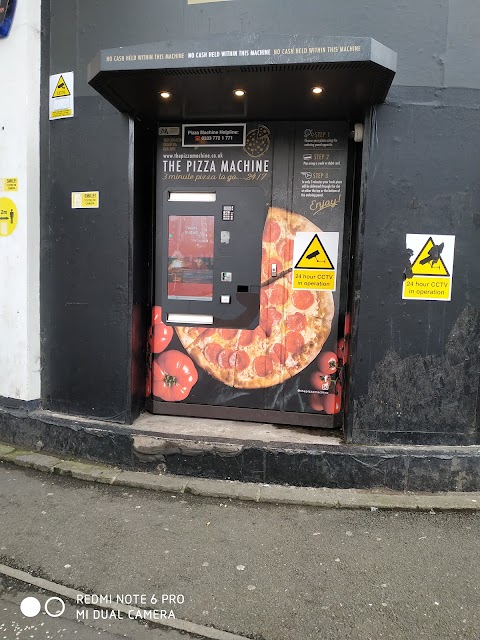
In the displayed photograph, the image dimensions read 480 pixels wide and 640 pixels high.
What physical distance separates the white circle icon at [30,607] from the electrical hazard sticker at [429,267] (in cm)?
349

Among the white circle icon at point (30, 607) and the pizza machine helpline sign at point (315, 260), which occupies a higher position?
the pizza machine helpline sign at point (315, 260)

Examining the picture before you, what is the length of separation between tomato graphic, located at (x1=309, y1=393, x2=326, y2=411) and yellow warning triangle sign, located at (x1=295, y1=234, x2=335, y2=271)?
4.08 feet

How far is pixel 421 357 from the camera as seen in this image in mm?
4199

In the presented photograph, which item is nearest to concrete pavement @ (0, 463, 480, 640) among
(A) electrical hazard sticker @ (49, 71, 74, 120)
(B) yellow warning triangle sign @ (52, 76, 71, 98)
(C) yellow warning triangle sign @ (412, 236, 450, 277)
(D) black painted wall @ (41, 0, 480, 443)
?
(D) black painted wall @ (41, 0, 480, 443)

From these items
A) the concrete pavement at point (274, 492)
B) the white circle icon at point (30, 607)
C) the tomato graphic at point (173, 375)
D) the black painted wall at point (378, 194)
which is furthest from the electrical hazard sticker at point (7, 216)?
the white circle icon at point (30, 607)

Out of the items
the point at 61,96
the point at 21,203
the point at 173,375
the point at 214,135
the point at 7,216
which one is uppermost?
the point at 61,96

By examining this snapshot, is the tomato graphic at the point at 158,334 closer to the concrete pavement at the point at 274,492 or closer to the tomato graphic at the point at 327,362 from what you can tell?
the concrete pavement at the point at 274,492

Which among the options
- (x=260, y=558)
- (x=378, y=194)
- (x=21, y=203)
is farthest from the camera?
(x=21, y=203)

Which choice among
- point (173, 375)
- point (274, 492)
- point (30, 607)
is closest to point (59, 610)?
point (30, 607)

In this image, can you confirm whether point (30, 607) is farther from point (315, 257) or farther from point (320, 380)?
point (315, 257)

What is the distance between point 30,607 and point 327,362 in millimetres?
3114

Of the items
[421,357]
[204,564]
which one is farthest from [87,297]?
[421,357]

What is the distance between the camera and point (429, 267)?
413 centimetres

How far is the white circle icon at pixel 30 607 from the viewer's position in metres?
2.66
